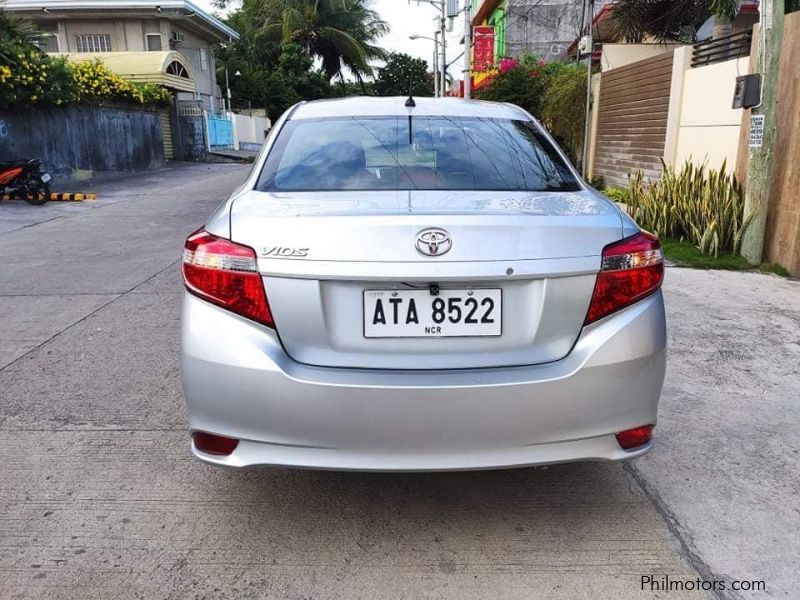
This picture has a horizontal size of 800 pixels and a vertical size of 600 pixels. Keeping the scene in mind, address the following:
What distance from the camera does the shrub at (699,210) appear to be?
7180mm

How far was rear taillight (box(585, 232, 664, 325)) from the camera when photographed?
2330mm

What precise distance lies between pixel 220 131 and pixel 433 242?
2825 cm

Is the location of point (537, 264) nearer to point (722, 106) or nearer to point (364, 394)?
point (364, 394)

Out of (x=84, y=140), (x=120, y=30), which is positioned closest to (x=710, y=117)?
(x=84, y=140)

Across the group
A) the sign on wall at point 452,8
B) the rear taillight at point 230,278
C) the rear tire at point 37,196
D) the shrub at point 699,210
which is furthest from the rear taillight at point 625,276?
the sign on wall at point 452,8

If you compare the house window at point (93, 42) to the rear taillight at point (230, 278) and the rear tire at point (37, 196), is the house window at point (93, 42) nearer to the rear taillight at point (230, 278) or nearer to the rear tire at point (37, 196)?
the rear tire at point (37, 196)

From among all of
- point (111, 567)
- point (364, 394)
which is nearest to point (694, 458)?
point (364, 394)

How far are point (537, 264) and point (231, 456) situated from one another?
1.18m

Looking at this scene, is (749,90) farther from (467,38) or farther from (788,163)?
(467,38)

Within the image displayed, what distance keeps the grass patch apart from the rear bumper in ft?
16.8

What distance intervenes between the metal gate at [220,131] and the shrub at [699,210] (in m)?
21.9

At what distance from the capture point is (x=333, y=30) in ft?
126

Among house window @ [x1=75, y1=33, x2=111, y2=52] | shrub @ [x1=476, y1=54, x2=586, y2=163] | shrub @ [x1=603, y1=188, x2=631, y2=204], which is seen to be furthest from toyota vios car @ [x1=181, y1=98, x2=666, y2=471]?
house window @ [x1=75, y1=33, x2=111, y2=52]

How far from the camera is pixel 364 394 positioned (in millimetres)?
2201
